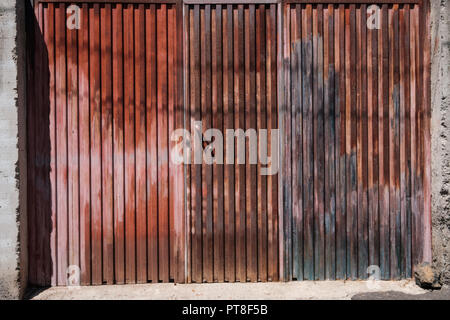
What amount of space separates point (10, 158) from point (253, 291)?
3.31m

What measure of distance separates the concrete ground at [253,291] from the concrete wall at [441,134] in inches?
20.6

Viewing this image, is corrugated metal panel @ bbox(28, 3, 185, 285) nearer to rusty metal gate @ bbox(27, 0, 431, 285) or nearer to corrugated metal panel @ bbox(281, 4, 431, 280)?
rusty metal gate @ bbox(27, 0, 431, 285)

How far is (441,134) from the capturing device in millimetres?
5121

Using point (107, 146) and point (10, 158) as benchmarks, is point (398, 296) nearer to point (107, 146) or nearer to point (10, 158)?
point (107, 146)

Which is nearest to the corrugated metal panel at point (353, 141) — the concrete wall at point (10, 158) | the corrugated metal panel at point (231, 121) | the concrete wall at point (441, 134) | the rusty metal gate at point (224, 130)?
the rusty metal gate at point (224, 130)

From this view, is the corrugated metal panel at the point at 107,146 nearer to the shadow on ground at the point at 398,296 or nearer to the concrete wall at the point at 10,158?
the concrete wall at the point at 10,158

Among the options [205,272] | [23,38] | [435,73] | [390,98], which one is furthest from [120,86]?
[435,73]

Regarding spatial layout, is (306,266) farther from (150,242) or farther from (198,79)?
(198,79)

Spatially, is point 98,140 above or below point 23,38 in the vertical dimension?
below

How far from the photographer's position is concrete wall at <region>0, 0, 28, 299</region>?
15.8 ft

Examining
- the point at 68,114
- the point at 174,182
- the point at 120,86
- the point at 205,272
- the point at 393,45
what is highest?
the point at 393,45

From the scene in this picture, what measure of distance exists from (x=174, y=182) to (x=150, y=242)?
32.3 inches

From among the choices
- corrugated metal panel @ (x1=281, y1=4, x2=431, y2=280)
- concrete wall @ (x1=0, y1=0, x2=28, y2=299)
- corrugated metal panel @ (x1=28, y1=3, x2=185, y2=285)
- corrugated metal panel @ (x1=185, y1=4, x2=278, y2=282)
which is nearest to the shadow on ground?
corrugated metal panel @ (x1=281, y1=4, x2=431, y2=280)

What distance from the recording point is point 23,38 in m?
5.06
